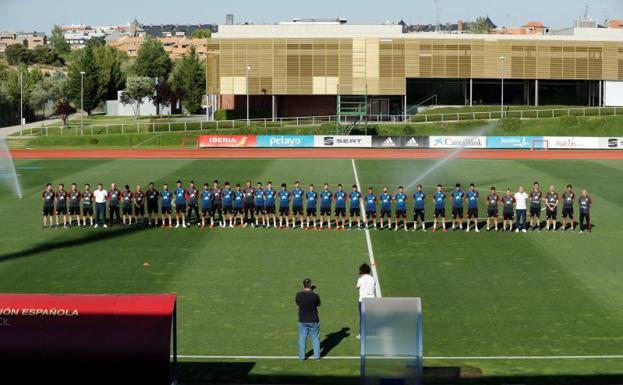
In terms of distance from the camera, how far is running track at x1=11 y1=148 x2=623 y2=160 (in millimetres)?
58013

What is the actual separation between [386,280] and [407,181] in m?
22.1

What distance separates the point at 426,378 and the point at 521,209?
16.2 m

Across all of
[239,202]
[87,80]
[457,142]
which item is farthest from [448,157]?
[87,80]

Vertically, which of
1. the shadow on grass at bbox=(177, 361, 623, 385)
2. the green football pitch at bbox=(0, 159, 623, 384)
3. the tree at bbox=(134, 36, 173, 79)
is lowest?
the shadow on grass at bbox=(177, 361, 623, 385)

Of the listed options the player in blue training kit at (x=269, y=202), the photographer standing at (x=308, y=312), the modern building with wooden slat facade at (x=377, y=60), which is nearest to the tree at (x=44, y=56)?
the modern building with wooden slat facade at (x=377, y=60)

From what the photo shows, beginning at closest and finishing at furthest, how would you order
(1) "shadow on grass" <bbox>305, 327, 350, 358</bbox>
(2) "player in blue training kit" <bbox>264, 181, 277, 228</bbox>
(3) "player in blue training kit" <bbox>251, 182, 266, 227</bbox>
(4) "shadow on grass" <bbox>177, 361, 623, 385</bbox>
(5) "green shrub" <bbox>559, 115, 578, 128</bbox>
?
(4) "shadow on grass" <bbox>177, 361, 623, 385</bbox>, (1) "shadow on grass" <bbox>305, 327, 350, 358</bbox>, (2) "player in blue training kit" <bbox>264, 181, 277, 228</bbox>, (3) "player in blue training kit" <bbox>251, 182, 266, 227</bbox>, (5) "green shrub" <bbox>559, 115, 578, 128</bbox>

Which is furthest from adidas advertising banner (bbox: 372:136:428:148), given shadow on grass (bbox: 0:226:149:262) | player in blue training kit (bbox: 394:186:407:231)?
shadow on grass (bbox: 0:226:149:262)

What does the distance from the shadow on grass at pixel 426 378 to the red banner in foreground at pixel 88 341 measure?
8.08 ft

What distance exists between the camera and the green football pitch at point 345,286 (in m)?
16.6

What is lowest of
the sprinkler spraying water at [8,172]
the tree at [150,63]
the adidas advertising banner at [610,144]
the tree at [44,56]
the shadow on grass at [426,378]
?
the shadow on grass at [426,378]

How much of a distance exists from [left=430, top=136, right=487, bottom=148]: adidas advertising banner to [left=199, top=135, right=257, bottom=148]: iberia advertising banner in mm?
11692

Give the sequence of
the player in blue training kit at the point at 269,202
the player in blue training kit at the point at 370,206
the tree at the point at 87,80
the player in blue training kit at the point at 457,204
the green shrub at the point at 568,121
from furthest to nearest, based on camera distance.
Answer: the tree at the point at 87,80
the green shrub at the point at 568,121
the player in blue training kit at the point at 269,202
the player in blue training kit at the point at 370,206
the player in blue training kit at the point at 457,204

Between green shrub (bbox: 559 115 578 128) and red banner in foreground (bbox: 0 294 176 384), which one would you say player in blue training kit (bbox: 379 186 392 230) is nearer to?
red banner in foreground (bbox: 0 294 176 384)

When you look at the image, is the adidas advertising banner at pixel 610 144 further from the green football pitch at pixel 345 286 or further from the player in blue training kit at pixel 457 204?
the player in blue training kit at pixel 457 204
